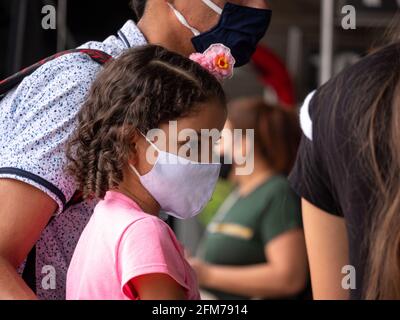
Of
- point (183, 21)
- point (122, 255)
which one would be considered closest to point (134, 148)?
point (122, 255)

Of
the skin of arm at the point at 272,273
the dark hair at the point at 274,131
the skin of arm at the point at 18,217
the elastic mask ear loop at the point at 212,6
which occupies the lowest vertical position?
the skin of arm at the point at 272,273

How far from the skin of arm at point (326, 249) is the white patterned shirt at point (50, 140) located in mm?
470

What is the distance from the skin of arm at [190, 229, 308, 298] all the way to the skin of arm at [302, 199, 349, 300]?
227 cm

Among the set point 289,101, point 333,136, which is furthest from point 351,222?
point 289,101

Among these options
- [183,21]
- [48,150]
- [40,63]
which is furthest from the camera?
[183,21]

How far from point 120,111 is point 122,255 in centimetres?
31

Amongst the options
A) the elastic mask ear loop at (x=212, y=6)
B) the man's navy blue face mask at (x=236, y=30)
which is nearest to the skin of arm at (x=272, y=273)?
the man's navy blue face mask at (x=236, y=30)

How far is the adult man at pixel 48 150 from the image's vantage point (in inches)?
67.7

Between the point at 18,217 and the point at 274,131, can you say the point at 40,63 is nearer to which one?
the point at 18,217

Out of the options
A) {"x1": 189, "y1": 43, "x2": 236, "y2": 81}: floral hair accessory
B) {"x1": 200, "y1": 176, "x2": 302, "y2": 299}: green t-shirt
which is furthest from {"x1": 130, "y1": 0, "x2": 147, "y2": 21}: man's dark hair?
{"x1": 200, "y1": 176, "x2": 302, "y2": 299}: green t-shirt

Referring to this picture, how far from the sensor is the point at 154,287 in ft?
5.30

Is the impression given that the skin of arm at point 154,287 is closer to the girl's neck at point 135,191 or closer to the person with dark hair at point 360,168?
the girl's neck at point 135,191

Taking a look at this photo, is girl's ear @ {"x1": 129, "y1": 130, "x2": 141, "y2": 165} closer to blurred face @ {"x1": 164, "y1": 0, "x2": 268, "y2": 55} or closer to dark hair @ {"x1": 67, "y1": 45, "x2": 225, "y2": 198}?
dark hair @ {"x1": 67, "y1": 45, "x2": 225, "y2": 198}

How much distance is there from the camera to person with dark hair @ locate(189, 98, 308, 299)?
168 inches
